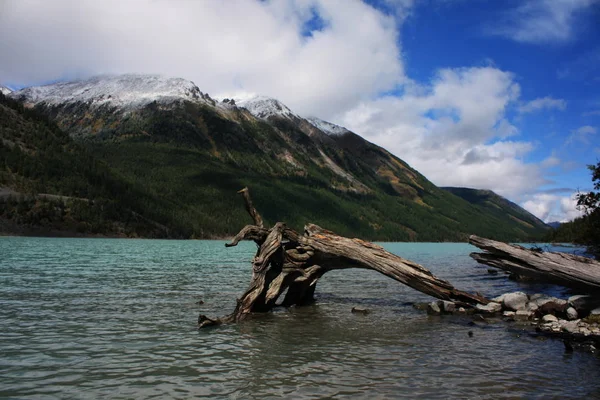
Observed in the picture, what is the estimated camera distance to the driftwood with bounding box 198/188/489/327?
68.5ft

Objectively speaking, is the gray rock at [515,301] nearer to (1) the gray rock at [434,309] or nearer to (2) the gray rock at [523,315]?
(2) the gray rock at [523,315]

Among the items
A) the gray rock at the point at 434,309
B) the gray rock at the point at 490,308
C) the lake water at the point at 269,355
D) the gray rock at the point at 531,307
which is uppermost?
the gray rock at the point at 531,307

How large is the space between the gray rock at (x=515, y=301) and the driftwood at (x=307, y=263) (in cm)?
105

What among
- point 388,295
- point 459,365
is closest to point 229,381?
point 459,365

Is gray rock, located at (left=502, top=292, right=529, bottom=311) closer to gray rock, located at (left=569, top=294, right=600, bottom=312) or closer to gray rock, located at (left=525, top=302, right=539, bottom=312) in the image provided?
gray rock, located at (left=525, top=302, right=539, bottom=312)

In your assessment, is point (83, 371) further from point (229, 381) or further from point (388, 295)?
point (388, 295)

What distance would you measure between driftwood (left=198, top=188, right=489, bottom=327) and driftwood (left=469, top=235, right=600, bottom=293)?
12.3 feet

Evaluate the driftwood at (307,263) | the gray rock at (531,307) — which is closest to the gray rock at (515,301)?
the gray rock at (531,307)

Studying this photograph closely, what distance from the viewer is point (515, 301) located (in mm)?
21688

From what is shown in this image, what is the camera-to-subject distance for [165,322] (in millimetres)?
17359

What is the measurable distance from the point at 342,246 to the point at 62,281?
2164cm

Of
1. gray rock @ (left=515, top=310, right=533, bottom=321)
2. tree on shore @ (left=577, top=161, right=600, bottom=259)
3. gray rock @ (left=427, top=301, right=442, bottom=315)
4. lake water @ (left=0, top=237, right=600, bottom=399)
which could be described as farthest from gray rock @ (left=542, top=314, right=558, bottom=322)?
tree on shore @ (left=577, top=161, right=600, bottom=259)

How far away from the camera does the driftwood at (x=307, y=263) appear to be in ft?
68.5

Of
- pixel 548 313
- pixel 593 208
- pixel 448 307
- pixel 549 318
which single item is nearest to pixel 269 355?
pixel 448 307
